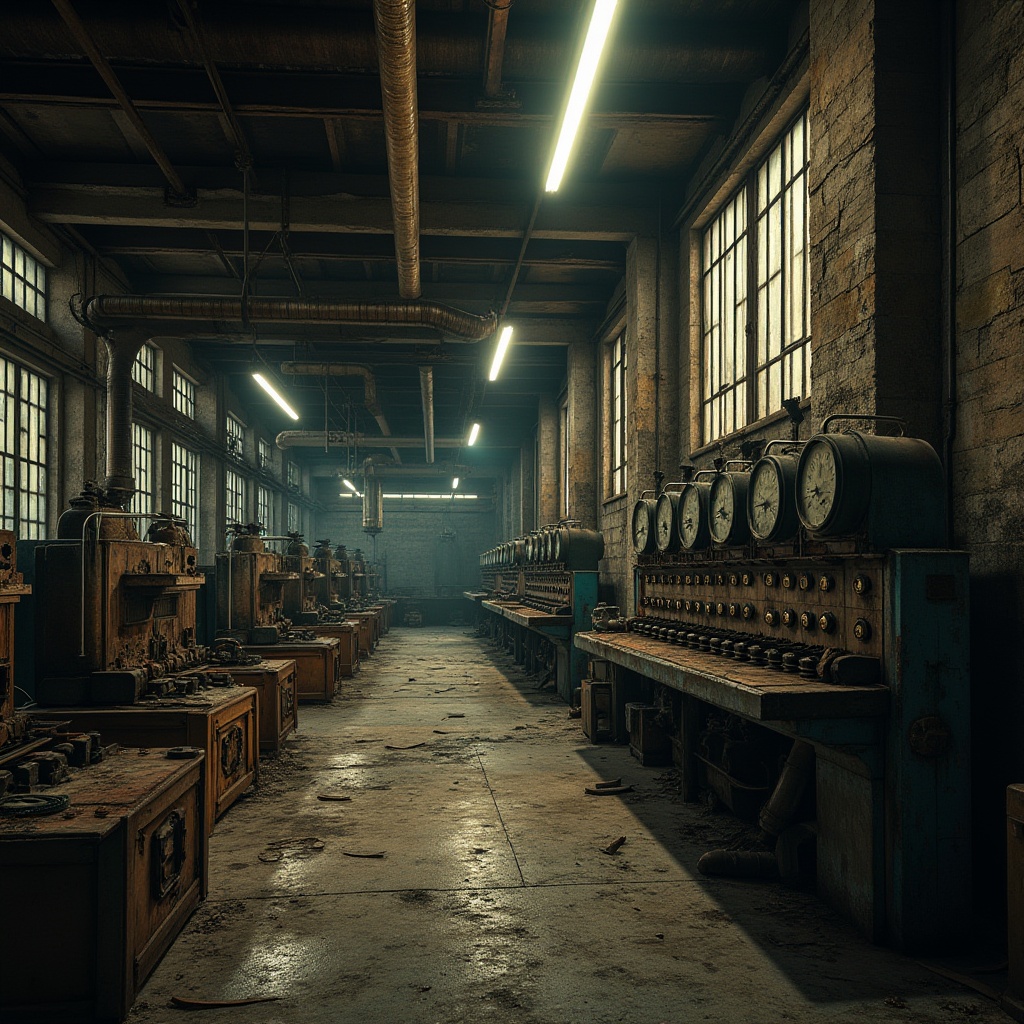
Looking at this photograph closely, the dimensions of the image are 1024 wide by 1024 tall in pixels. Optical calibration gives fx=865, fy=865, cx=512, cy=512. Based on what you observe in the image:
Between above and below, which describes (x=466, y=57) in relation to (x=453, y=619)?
above

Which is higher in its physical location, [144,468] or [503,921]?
[144,468]

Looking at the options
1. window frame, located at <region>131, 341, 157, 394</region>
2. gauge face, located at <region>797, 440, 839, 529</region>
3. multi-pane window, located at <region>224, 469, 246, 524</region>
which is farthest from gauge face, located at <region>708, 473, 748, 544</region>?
multi-pane window, located at <region>224, 469, 246, 524</region>

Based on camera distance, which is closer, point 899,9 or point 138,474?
point 899,9

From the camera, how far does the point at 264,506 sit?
23203 millimetres

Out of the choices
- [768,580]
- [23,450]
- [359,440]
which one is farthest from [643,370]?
[359,440]

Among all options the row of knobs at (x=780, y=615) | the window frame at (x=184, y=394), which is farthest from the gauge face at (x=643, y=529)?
the window frame at (x=184, y=394)

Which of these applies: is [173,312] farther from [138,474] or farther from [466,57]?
[466,57]

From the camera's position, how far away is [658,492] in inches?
310

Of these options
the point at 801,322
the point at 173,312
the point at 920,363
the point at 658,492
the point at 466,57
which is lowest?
the point at 658,492

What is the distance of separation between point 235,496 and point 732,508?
53.7ft

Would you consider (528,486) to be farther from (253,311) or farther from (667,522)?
(667,522)

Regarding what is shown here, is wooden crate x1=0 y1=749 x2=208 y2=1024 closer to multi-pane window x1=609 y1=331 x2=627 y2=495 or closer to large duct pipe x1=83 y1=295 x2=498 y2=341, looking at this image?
large duct pipe x1=83 y1=295 x2=498 y2=341

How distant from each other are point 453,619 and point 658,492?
22906 millimetres

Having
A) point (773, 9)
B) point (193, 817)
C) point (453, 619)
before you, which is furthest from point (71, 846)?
point (453, 619)
